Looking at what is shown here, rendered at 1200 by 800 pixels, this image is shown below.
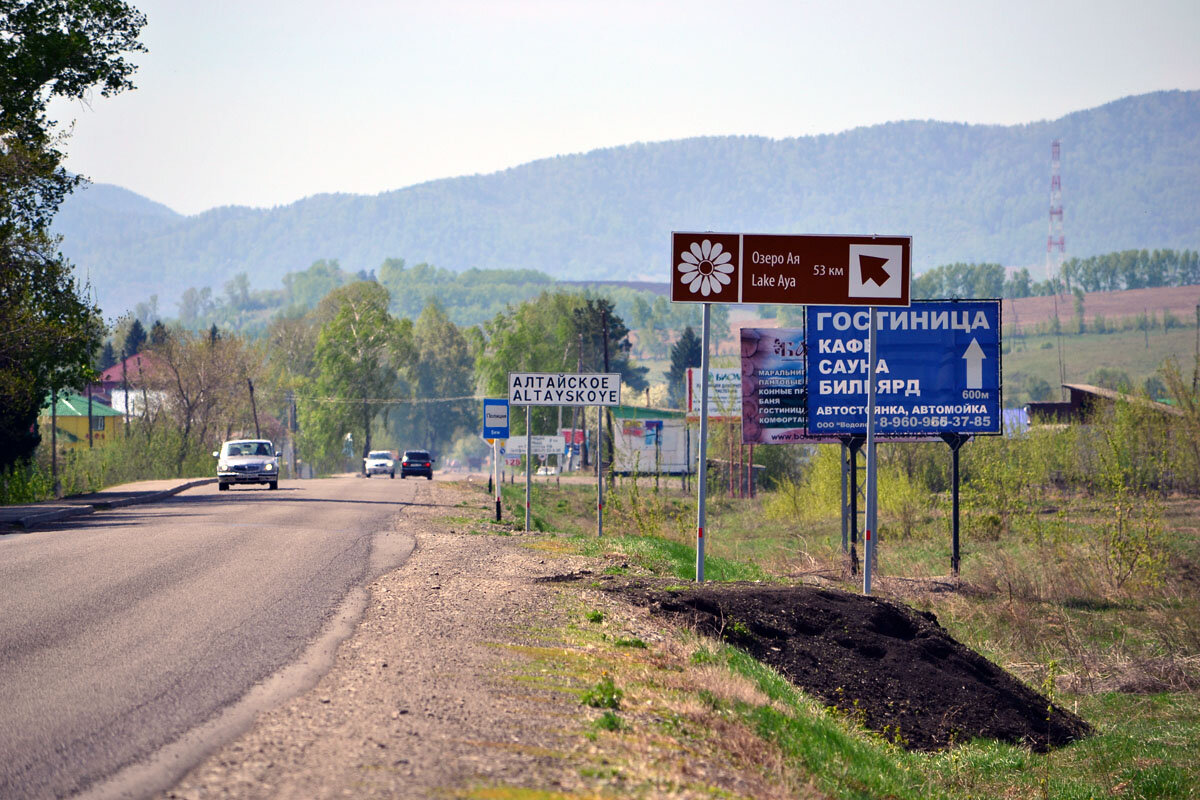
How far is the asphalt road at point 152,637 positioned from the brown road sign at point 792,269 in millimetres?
5635

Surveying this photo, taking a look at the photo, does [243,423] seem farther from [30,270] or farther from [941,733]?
[941,733]

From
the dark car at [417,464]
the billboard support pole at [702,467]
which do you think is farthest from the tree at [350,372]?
the billboard support pole at [702,467]

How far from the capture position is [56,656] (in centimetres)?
900

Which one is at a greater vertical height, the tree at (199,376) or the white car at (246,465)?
the tree at (199,376)

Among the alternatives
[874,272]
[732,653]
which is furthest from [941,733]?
[874,272]

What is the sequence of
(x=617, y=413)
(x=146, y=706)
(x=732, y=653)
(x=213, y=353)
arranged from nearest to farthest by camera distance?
(x=146, y=706) → (x=732, y=653) → (x=213, y=353) → (x=617, y=413)

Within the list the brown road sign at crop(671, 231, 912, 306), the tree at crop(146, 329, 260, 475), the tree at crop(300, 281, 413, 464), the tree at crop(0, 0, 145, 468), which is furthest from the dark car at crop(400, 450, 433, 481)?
the brown road sign at crop(671, 231, 912, 306)

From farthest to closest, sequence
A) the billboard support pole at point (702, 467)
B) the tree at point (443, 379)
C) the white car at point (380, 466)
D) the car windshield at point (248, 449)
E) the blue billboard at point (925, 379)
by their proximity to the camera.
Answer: the tree at point (443, 379) < the white car at point (380, 466) < the car windshield at point (248, 449) < the blue billboard at point (925, 379) < the billboard support pole at point (702, 467)

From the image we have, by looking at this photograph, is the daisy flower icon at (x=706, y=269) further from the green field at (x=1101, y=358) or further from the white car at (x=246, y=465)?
the green field at (x=1101, y=358)

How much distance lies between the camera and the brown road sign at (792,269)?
15.0m

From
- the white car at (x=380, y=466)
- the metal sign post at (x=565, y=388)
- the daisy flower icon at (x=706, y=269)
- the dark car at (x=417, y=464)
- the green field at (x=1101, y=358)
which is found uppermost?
the green field at (x=1101, y=358)

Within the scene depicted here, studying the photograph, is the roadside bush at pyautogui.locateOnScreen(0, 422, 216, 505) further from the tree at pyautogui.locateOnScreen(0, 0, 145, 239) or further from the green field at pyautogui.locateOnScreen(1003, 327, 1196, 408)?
the green field at pyautogui.locateOnScreen(1003, 327, 1196, 408)

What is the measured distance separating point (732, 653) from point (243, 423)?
304ft

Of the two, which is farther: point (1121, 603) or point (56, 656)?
point (1121, 603)
